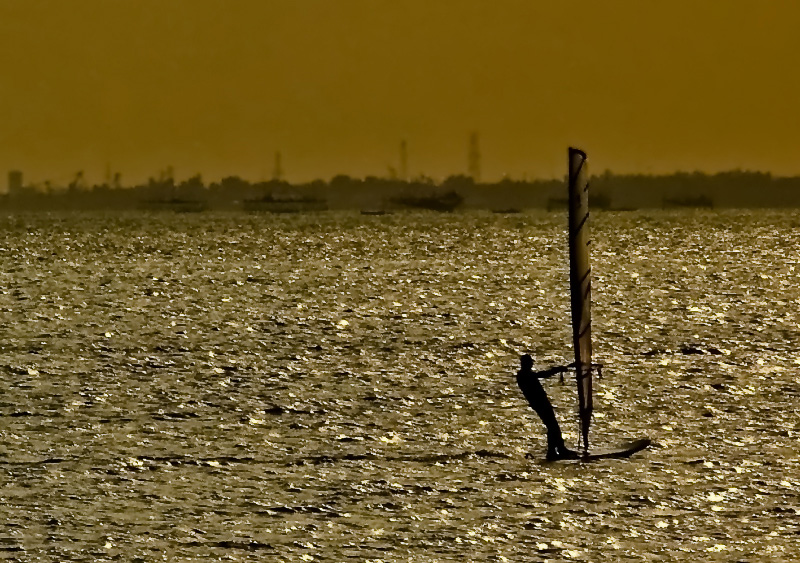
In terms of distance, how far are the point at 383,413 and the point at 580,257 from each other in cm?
2080

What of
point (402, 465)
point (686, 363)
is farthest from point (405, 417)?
point (686, 363)

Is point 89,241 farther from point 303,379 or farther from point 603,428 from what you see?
point 603,428

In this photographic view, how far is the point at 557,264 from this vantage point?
3863 inches

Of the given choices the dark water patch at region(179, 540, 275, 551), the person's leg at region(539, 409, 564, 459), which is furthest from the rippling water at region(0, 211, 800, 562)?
the person's leg at region(539, 409, 564, 459)

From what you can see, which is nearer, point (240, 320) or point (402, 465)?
point (402, 465)

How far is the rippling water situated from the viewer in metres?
26.4

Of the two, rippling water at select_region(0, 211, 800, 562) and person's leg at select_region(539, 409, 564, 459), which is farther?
rippling water at select_region(0, 211, 800, 562)

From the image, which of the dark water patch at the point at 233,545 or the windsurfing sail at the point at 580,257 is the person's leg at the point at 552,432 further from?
the dark water patch at the point at 233,545

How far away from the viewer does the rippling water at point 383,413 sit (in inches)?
1041

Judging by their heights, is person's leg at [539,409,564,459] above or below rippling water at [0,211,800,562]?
above

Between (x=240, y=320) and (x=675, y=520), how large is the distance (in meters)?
43.0

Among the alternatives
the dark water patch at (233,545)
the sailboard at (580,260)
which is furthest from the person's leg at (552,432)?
the dark water patch at (233,545)

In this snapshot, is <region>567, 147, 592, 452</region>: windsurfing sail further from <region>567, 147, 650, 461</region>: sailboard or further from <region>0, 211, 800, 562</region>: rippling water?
<region>0, 211, 800, 562</region>: rippling water

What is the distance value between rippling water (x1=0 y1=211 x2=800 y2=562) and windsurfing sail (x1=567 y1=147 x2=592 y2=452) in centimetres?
395
